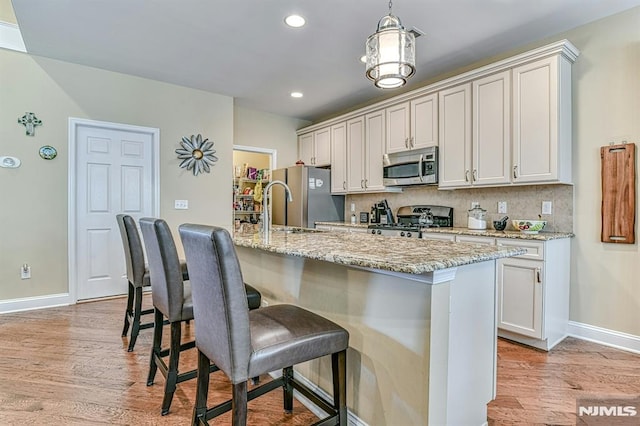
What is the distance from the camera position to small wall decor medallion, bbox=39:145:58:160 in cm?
359

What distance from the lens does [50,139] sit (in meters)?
3.63

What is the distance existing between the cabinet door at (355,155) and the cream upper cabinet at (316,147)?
18.3 inches

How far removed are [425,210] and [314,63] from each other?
2155mm

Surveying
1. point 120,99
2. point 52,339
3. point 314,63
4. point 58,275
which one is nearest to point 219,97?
point 120,99

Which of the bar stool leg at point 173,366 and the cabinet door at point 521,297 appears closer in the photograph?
the bar stool leg at point 173,366

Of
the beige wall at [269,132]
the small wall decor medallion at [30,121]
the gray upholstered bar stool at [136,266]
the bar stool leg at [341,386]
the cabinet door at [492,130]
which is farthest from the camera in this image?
the beige wall at [269,132]

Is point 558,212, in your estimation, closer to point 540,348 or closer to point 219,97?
point 540,348

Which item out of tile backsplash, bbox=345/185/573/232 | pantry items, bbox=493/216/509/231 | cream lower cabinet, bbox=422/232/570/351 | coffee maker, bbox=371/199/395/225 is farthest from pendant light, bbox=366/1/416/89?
coffee maker, bbox=371/199/395/225

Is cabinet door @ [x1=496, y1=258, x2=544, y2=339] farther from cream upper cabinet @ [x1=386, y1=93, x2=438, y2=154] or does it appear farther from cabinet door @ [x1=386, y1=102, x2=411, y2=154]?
cabinet door @ [x1=386, y1=102, x2=411, y2=154]

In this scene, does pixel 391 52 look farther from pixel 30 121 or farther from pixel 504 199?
pixel 30 121

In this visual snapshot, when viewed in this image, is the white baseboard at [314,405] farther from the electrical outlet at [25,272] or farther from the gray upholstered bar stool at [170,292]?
the electrical outlet at [25,272]

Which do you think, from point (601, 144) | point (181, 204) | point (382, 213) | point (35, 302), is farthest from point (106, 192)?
point (601, 144)

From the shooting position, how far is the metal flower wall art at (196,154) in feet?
14.6

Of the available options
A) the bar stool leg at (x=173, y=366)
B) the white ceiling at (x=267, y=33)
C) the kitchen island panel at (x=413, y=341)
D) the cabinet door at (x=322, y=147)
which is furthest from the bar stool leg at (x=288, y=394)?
the cabinet door at (x=322, y=147)
